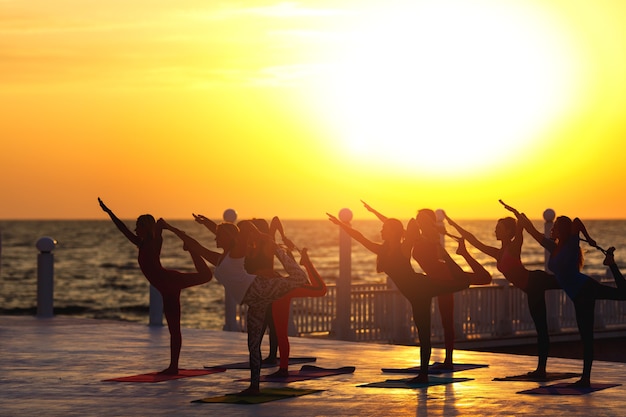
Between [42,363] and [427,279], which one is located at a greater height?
[427,279]

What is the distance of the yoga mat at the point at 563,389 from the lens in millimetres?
14562

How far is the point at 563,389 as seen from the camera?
48.6 ft

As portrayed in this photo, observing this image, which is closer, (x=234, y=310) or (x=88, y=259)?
(x=234, y=310)

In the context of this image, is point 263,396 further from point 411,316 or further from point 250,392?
point 411,316

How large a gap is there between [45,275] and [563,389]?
44.6 feet

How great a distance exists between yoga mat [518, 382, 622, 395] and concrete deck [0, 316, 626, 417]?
0.17 meters

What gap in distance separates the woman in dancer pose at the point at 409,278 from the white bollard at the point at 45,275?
11.7 metres

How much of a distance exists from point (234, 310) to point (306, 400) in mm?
10385

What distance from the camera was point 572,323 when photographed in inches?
1065

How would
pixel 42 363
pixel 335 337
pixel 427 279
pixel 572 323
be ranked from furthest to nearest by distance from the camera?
pixel 572 323 < pixel 335 337 < pixel 42 363 < pixel 427 279

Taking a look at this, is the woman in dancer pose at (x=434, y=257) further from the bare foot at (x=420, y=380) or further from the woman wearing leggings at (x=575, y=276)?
the woman wearing leggings at (x=575, y=276)

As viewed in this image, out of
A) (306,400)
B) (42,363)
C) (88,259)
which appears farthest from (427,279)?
(88,259)

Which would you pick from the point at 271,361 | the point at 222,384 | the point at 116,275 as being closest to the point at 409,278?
the point at 222,384

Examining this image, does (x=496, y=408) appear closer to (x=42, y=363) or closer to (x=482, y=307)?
(x=42, y=363)
